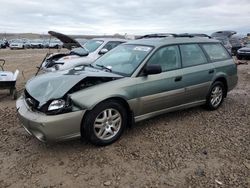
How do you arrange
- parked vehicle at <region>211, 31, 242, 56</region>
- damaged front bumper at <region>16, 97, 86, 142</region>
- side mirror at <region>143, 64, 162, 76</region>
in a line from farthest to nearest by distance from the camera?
parked vehicle at <region>211, 31, 242, 56</region>, side mirror at <region>143, 64, 162, 76</region>, damaged front bumper at <region>16, 97, 86, 142</region>

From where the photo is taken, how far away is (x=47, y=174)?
3590 mm

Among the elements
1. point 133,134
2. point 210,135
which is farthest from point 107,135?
point 210,135

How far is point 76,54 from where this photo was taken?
9430 millimetres

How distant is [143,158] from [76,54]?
20.1 feet

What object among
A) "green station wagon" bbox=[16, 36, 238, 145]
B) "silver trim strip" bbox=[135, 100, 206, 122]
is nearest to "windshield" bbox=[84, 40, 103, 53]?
"green station wagon" bbox=[16, 36, 238, 145]

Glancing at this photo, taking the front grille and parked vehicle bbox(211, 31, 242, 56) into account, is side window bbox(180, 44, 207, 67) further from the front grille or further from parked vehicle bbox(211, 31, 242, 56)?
parked vehicle bbox(211, 31, 242, 56)

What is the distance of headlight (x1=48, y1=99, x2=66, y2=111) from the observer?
12.6 feet

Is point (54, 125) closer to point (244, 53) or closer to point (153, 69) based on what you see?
point (153, 69)

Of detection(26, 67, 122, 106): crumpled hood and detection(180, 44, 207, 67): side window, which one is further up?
detection(180, 44, 207, 67): side window

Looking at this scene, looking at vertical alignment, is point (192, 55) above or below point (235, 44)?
below

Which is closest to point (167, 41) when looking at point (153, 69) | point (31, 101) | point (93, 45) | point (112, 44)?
point (153, 69)

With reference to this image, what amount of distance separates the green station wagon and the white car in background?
329 cm

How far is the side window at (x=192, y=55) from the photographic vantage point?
5.49 metres

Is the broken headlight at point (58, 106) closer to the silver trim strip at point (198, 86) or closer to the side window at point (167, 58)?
the side window at point (167, 58)
